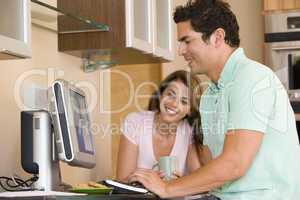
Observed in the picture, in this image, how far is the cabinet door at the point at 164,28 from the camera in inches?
114

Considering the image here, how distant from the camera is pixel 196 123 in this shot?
110 inches

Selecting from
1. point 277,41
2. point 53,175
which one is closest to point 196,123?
point 277,41

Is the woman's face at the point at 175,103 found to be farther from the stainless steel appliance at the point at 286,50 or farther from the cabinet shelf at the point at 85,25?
Answer: the stainless steel appliance at the point at 286,50

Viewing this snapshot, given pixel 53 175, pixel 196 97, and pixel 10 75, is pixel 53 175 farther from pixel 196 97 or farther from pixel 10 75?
pixel 196 97

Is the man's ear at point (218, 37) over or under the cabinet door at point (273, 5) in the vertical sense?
under

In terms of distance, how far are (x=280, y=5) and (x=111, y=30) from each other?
3.79 feet

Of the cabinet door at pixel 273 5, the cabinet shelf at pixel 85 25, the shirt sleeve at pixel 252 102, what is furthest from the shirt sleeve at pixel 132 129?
the cabinet door at pixel 273 5

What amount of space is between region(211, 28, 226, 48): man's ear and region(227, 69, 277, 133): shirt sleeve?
0.23 metres

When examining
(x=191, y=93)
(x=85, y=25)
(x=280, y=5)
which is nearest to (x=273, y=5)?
(x=280, y=5)

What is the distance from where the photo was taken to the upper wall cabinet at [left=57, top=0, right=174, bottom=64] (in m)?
2.51

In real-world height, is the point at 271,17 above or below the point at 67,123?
above

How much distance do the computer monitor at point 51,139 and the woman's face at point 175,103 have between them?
89 cm

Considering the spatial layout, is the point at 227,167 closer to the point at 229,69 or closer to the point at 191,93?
the point at 229,69

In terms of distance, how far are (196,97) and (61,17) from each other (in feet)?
2.44
